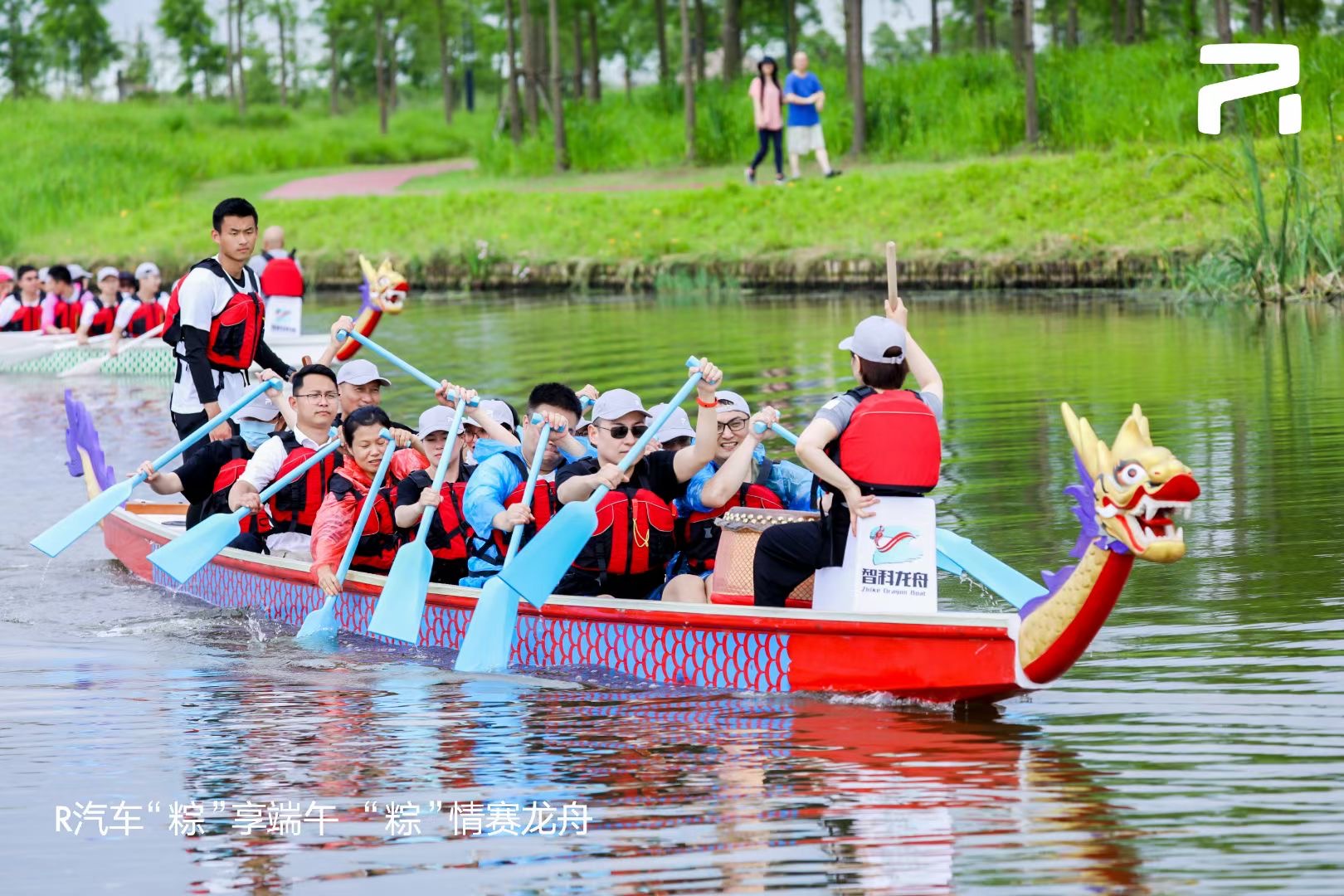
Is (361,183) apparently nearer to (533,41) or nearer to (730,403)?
(533,41)

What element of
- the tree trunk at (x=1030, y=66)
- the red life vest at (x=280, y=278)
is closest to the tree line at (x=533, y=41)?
the tree trunk at (x=1030, y=66)

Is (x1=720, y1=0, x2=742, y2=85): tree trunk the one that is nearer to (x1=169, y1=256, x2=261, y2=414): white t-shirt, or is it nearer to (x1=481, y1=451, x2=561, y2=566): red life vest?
(x1=169, y1=256, x2=261, y2=414): white t-shirt

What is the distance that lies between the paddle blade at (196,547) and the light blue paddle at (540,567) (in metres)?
1.91

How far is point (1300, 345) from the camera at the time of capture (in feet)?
58.5

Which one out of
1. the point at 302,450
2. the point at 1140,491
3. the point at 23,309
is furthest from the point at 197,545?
the point at 23,309

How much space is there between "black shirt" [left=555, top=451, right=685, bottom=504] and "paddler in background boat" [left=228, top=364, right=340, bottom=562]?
1.77 m

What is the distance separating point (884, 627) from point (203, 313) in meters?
4.36

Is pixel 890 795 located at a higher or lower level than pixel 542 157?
lower

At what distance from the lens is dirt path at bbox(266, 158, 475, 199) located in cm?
3778

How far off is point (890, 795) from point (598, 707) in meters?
1.75

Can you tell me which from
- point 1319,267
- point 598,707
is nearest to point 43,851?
point 598,707

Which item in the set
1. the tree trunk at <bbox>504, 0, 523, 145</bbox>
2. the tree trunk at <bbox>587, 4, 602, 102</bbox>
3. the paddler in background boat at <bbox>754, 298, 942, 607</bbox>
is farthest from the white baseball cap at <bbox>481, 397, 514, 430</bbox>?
the tree trunk at <bbox>587, 4, 602, 102</bbox>

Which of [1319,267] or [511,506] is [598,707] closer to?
[511,506]

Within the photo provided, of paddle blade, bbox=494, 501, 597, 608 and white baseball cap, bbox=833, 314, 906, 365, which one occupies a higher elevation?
white baseball cap, bbox=833, 314, 906, 365
